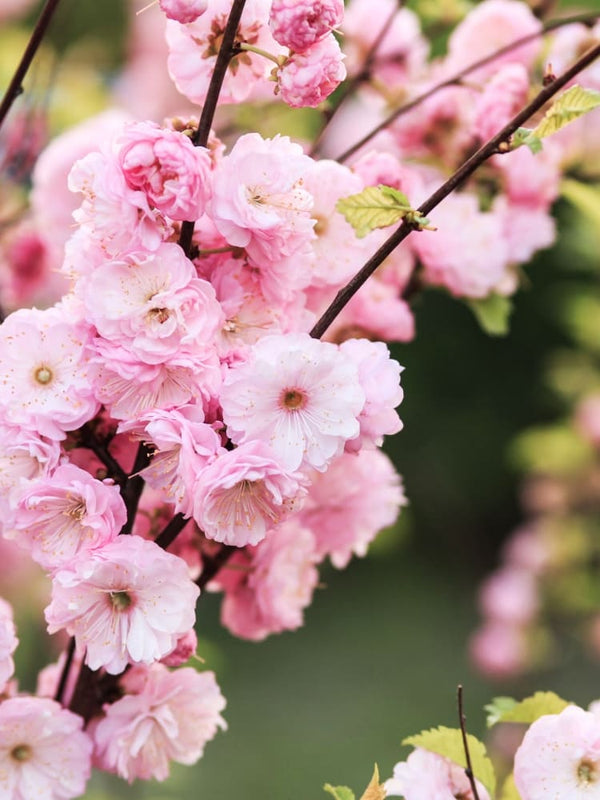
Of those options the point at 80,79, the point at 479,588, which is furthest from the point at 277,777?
the point at 80,79

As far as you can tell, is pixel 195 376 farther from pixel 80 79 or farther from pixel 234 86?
pixel 80 79

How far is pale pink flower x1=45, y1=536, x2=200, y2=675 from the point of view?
26.0 inches

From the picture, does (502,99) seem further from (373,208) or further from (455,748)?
(455,748)

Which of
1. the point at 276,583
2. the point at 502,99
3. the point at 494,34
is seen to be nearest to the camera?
the point at 276,583

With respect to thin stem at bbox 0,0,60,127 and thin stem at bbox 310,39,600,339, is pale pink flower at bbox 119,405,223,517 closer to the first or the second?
thin stem at bbox 310,39,600,339

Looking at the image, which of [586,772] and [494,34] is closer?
[586,772]

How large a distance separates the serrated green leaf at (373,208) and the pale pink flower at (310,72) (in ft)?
0.23

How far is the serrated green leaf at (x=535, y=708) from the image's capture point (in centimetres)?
77

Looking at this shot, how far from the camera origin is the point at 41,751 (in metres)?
0.75

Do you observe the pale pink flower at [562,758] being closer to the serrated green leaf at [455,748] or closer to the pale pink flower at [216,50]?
the serrated green leaf at [455,748]

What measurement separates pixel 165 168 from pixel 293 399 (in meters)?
0.16

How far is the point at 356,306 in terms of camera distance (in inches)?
36.5

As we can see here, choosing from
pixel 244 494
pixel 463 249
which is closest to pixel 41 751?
pixel 244 494

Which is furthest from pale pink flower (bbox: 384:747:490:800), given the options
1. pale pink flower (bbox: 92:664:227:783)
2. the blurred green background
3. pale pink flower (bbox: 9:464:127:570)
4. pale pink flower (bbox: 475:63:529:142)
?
the blurred green background
